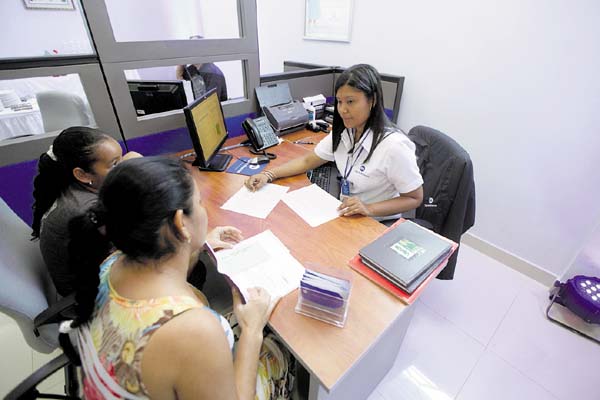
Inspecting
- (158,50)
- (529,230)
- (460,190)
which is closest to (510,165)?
(529,230)

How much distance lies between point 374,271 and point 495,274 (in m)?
1.58

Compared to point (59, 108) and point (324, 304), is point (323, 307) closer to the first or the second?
point (324, 304)

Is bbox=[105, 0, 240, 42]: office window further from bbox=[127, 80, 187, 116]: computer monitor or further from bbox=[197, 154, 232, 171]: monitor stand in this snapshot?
bbox=[197, 154, 232, 171]: monitor stand

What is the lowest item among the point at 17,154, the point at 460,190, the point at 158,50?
the point at 460,190

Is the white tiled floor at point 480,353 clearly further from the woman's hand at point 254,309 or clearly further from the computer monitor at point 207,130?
the computer monitor at point 207,130

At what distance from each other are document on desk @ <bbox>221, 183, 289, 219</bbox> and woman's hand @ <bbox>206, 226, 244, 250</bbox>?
0.52ft

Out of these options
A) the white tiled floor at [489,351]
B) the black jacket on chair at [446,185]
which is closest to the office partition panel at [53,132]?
the black jacket on chair at [446,185]

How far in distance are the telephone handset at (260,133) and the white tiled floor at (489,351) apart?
1.46 metres

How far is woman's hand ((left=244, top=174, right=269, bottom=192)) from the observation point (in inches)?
54.8

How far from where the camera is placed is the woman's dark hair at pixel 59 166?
938 millimetres

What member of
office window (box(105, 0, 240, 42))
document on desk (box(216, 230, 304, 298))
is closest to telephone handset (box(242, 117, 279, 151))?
document on desk (box(216, 230, 304, 298))

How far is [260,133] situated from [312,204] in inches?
32.0

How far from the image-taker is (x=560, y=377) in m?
1.36

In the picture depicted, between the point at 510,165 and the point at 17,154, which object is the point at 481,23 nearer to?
the point at 510,165
